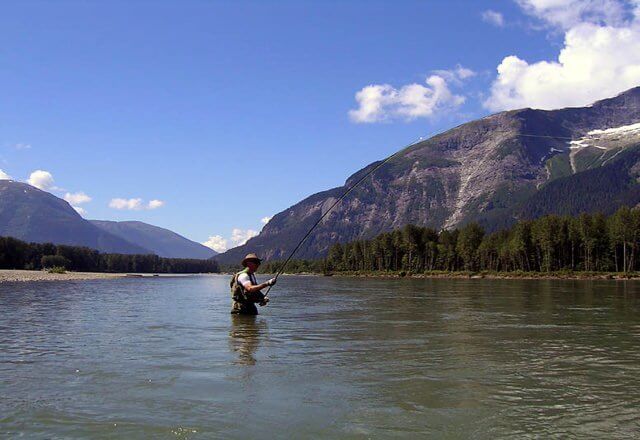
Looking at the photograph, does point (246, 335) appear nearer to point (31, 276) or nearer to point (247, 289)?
point (247, 289)

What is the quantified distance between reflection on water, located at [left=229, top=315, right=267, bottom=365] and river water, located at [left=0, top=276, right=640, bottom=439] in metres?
0.11

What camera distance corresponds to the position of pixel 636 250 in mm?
138125

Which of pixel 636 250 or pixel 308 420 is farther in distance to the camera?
pixel 636 250

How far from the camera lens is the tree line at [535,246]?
443 feet

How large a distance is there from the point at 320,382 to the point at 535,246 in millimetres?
149769

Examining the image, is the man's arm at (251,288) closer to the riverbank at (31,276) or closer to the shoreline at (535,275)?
the riverbank at (31,276)

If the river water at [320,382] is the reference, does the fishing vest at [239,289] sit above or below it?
above

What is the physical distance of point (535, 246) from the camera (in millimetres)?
149125

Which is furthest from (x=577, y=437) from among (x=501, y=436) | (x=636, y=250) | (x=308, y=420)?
(x=636, y=250)

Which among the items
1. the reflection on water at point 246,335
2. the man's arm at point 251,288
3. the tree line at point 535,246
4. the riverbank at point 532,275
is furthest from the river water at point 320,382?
the tree line at point 535,246

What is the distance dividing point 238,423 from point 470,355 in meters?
8.38

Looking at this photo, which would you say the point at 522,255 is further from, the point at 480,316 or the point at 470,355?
the point at 470,355

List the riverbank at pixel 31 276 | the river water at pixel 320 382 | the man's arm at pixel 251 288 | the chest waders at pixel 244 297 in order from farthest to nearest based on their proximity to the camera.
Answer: the riverbank at pixel 31 276 < the chest waders at pixel 244 297 < the man's arm at pixel 251 288 < the river water at pixel 320 382

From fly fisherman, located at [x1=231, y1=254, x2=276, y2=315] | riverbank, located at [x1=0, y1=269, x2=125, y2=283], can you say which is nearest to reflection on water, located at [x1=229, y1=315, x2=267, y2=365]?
fly fisherman, located at [x1=231, y1=254, x2=276, y2=315]
